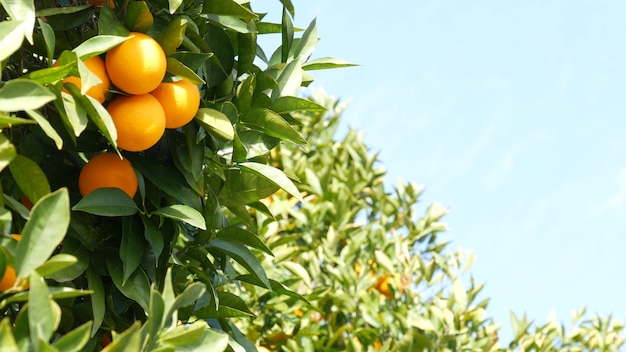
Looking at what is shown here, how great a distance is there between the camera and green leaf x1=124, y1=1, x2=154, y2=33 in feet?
3.47

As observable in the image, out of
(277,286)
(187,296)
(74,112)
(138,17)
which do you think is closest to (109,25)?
(138,17)

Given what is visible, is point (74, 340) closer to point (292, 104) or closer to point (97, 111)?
point (97, 111)

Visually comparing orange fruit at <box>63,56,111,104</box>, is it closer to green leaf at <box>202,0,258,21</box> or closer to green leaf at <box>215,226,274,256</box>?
green leaf at <box>202,0,258,21</box>

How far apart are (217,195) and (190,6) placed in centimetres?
30

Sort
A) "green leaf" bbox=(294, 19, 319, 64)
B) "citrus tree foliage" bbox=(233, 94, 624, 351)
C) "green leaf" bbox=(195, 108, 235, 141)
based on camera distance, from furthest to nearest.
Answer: "citrus tree foliage" bbox=(233, 94, 624, 351) < "green leaf" bbox=(294, 19, 319, 64) < "green leaf" bbox=(195, 108, 235, 141)

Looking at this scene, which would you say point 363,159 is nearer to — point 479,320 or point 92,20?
point 479,320

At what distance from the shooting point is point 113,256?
3.62 feet

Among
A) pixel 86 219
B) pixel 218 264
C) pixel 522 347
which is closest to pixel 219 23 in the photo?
pixel 86 219

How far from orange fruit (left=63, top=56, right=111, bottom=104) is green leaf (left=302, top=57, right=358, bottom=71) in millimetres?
381

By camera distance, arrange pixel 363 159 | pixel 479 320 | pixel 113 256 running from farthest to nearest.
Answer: pixel 363 159, pixel 479 320, pixel 113 256

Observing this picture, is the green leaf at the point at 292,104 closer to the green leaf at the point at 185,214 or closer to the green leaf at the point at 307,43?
the green leaf at the point at 307,43

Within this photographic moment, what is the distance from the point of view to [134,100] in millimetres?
1038

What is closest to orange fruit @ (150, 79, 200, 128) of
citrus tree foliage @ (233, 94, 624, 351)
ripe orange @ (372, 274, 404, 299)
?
citrus tree foliage @ (233, 94, 624, 351)

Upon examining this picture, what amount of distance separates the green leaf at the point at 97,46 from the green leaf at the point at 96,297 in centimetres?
30
